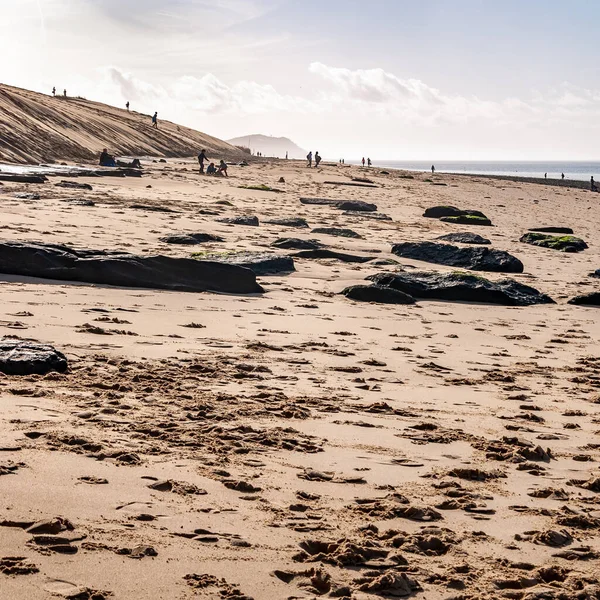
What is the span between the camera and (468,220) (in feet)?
94.9

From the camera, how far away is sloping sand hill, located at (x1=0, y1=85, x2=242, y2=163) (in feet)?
141

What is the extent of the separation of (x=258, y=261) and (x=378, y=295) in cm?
249

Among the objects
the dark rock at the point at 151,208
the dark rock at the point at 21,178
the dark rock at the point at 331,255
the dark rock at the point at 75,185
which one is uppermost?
the dark rock at the point at 21,178

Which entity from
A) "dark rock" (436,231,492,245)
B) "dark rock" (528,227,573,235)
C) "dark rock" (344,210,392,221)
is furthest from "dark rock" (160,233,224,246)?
"dark rock" (528,227,573,235)

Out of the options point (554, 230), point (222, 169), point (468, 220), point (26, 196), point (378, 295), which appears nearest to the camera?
point (378, 295)

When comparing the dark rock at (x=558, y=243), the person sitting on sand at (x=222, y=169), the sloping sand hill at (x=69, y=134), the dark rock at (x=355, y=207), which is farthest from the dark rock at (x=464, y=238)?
the sloping sand hill at (x=69, y=134)

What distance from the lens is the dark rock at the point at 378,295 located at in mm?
12977

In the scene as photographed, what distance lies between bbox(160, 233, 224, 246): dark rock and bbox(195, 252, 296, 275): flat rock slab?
179 cm

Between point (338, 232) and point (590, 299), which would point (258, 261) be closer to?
point (590, 299)

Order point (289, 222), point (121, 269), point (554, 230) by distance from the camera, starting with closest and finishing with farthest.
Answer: point (121, 269), point (289, 222), point (554, 230)

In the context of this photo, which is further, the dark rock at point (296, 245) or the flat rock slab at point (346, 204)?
the flat rock slab at point (346, 204)

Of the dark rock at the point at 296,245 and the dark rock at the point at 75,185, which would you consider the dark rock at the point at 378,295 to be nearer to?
the dark rock at the point at 296,245

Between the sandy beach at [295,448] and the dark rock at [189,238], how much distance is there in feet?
13.8

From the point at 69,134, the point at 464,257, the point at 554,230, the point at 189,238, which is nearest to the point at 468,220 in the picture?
the point at 554,230
